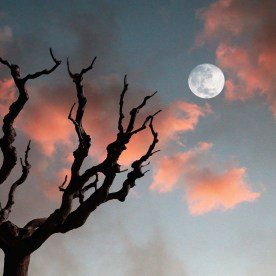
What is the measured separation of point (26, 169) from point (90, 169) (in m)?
3.27

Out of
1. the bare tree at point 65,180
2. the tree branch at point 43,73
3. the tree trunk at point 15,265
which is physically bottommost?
the tree trunk at point 15,265

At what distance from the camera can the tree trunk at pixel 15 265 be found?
432 inches

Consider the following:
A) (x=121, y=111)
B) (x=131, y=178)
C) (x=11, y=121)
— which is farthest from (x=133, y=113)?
(x=11, y=121)

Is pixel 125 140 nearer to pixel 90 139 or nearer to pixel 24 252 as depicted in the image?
pixel 90 139

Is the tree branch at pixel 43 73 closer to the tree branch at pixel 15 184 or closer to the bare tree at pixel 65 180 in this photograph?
the bare tree at pixel 65 180

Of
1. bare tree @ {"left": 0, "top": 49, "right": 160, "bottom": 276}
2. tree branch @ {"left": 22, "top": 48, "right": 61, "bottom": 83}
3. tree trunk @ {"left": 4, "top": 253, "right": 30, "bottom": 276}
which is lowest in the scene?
tree trunk @ {"left": 4, "top": 253, "right": 30, "bottom": 276}

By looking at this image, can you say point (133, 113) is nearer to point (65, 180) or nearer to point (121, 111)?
point (121, 111)

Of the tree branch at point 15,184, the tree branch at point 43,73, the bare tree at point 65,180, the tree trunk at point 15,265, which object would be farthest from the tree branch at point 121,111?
the tree trunk at point 15,265

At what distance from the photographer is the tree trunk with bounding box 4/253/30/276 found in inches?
432

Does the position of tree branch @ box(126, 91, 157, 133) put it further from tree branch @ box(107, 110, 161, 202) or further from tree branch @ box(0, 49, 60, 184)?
tree branch @ box(0, 49, 60, 184)

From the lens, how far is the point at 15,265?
11.0m

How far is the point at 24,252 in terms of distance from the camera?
1123cm

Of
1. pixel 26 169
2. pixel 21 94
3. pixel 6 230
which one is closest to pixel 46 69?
pixel 21 94

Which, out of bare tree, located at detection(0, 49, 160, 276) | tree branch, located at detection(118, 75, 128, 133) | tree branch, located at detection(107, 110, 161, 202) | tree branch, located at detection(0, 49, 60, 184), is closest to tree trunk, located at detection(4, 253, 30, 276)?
bare tree, located at detection(0, 49, 160, 276)
